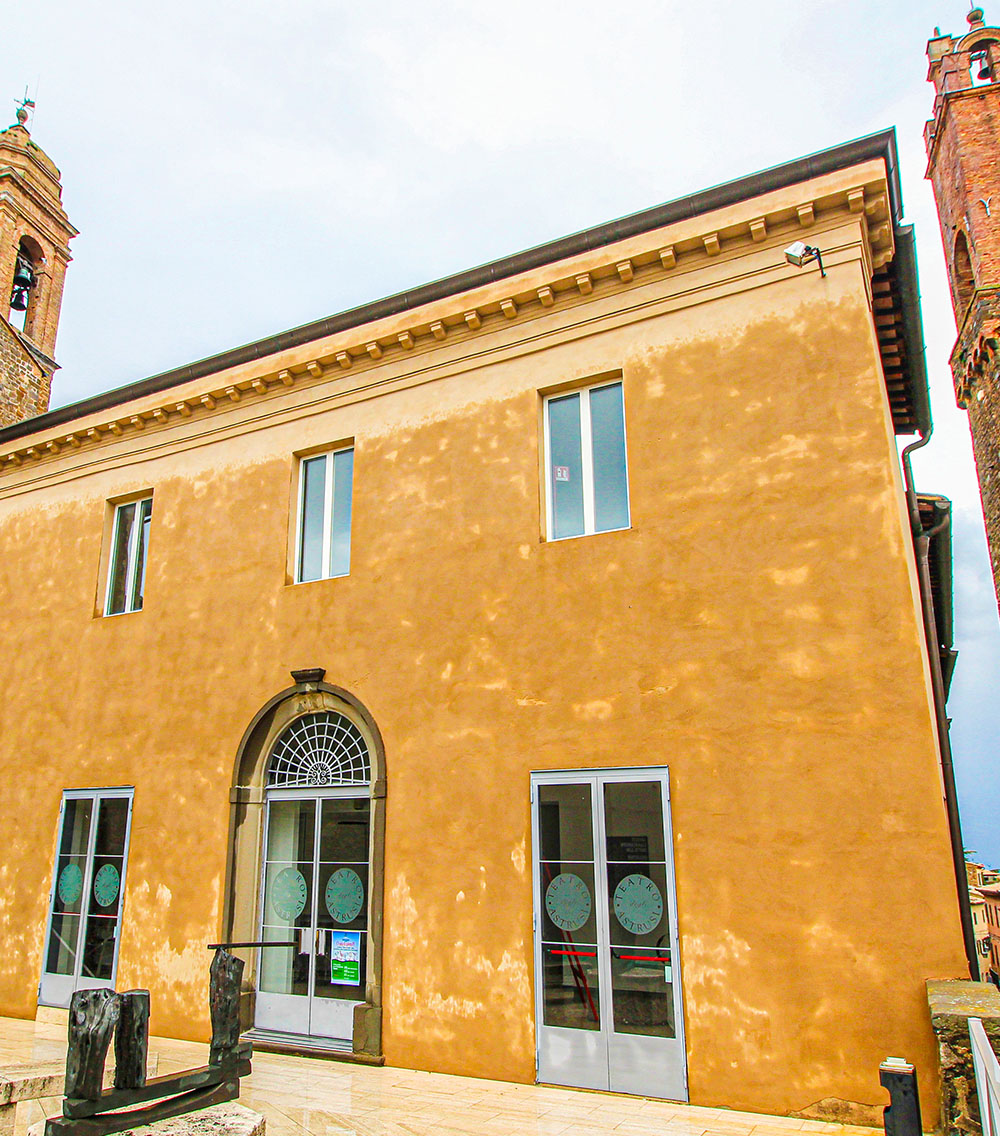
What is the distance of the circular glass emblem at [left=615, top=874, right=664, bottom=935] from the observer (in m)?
6.61

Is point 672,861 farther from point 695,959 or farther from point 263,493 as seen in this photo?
point 263,493

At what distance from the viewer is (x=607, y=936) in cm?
671

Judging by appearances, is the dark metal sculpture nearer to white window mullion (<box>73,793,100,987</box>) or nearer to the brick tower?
white window mullion (<box>73,793,100,987</box>)

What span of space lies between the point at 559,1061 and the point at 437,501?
4943mm

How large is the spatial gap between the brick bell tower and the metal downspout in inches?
669

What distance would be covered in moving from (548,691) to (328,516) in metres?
3.41

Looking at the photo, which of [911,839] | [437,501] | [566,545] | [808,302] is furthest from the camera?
[437,501]

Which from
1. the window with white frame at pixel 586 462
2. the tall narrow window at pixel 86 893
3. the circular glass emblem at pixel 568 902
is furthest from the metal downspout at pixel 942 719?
the tall narrow window at pixel 86 893

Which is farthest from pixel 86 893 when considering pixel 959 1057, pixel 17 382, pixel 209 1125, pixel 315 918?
pixel 17 382

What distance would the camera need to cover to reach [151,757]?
31.3 feet

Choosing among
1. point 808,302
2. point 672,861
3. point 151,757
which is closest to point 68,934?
point 151,757

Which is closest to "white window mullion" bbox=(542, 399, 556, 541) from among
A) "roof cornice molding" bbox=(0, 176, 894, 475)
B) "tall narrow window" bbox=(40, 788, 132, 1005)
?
"roof cornice molding" bbox=(0, 176, 894, 475)

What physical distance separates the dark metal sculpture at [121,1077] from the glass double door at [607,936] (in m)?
2.48

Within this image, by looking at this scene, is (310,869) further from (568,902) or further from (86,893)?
(86,893)
